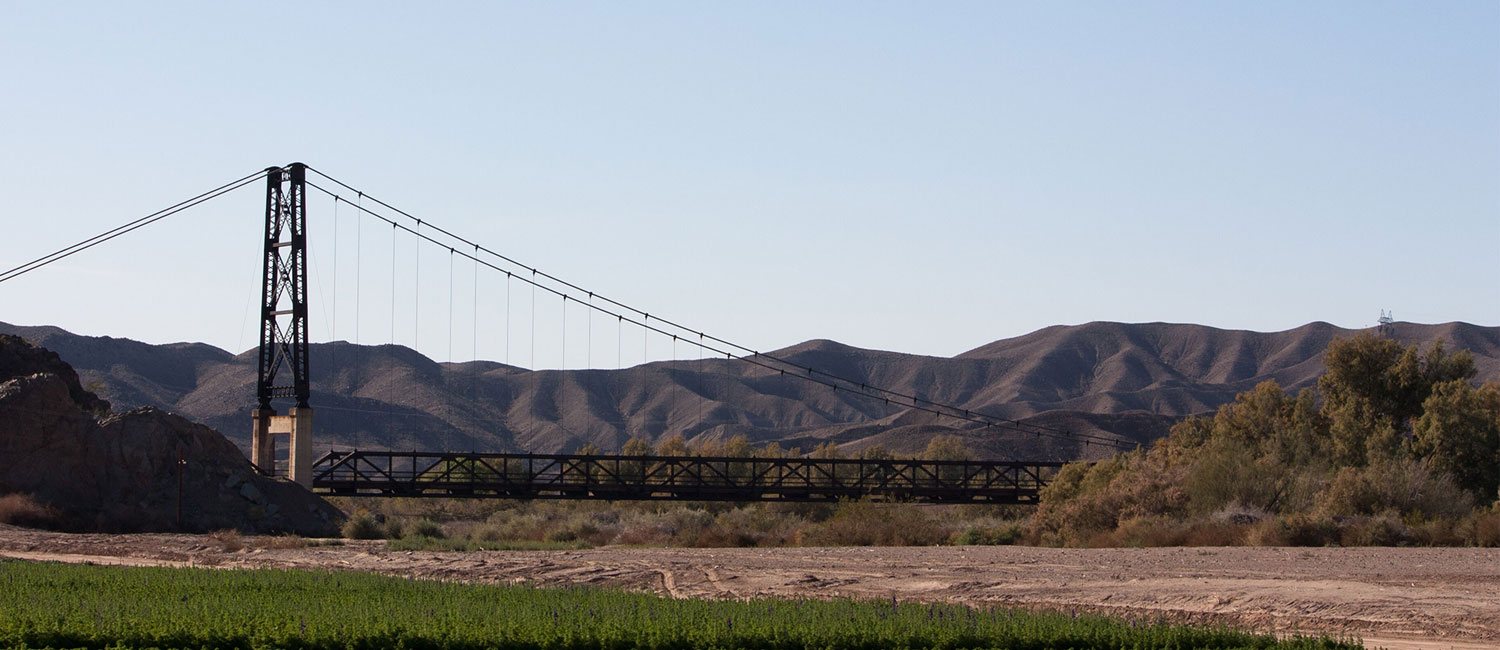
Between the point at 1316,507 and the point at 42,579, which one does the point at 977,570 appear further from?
the point at 42,579

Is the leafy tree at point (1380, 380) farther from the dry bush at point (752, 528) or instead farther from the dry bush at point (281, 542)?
the dry bush at point (281, 542)

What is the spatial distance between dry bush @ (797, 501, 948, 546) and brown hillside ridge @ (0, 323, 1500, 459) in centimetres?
5689

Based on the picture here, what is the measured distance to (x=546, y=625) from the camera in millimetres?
18047

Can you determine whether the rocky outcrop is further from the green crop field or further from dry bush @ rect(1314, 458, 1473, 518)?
dry bush @ rect(1314, 458, 1473, 518)

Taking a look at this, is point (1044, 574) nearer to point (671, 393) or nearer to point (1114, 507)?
point (1114, 507)

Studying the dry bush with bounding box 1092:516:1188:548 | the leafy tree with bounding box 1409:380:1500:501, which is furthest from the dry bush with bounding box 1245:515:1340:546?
the leafy tree with bounding box 1409:380:1500:501

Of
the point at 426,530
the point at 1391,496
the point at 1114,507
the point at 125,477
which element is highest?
the point at 125,477

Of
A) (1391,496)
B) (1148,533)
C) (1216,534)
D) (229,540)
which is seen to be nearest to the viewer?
(1216,534)

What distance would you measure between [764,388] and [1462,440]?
119 m

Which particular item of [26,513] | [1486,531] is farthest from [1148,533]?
[26,513]

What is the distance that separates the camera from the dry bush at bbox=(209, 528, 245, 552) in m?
35.9

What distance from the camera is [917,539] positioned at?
4088 cm

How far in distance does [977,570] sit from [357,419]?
98.9 meters

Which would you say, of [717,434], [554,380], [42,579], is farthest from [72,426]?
[554,380]
